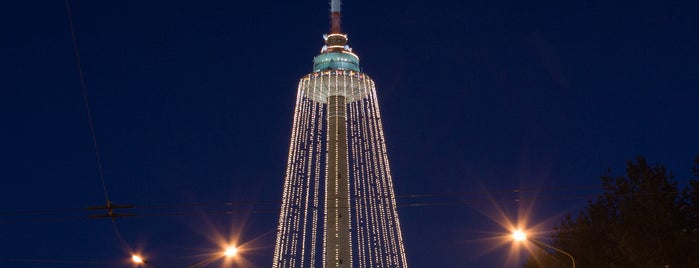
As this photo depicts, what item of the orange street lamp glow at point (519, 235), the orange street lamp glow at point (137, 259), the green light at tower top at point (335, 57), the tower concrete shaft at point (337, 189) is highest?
the green light at tower top at point (335, 57)

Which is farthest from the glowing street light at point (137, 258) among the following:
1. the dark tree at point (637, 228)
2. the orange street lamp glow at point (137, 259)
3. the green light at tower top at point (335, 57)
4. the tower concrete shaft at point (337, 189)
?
the green light at tower top at point (335, 57)

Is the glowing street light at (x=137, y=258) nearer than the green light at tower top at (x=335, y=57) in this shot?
Yes

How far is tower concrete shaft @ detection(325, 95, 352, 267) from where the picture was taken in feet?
194

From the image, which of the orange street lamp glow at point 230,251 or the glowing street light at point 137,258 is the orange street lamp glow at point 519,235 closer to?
the orange street lamp glow at point 230,251

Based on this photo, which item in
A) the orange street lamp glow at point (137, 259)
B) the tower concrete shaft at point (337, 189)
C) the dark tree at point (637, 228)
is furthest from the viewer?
the tower concrete shaft at point (337, 189)

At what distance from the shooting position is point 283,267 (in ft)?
164

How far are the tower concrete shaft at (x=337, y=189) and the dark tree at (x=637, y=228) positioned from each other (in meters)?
23.9

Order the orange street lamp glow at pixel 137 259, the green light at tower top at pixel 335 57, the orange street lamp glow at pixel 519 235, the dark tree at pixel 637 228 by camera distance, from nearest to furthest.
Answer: the orange street lamp glow at pixel 137 259 → the orange street lamp glow at pixel 519 235 → the dark tree at pixel 637 228 → the green light at tower top at pixel 335 57

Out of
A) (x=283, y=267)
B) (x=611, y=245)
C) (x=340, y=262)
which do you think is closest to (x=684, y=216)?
(x=611, y=245)

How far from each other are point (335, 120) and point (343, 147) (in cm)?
237

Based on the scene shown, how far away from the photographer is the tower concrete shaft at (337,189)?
194 feet

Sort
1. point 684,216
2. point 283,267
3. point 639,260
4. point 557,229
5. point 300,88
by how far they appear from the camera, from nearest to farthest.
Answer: point 639,260
point 684,216
point 557,229
point 283,267
point 300,88

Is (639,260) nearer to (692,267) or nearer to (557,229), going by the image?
(692,267)

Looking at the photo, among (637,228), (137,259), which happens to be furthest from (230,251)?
(637,228)
